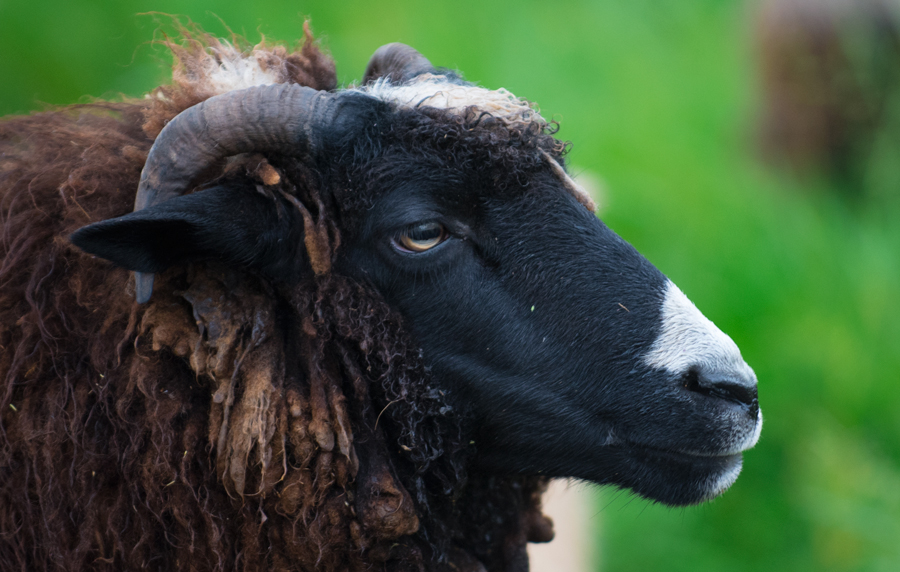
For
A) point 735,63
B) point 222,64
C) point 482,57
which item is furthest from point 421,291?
point 735,63

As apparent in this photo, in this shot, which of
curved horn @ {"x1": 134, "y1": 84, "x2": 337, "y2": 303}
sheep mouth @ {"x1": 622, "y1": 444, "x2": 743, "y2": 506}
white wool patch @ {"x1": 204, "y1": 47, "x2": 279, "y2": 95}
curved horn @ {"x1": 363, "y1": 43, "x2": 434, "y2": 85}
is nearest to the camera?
curved horn @ {"x1": 134, "y1": 84, "x2": 337, "y2": 303}

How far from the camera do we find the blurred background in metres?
4.62

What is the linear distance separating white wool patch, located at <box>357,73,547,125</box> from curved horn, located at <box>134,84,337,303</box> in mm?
332

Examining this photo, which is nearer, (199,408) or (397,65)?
(199,408)

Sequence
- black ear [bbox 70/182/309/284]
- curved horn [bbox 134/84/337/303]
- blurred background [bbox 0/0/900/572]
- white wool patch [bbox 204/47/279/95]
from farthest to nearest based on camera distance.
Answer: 1. blurred background [bbox 0/0/900/572]
2. white wool patch [bbox 204/47/279/95]
3. curved horn [bbox 134/84/337/303]
4. black ear [bbox 70/182/309/284]

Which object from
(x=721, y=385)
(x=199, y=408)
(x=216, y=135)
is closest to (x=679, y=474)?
(x=721, y=385)

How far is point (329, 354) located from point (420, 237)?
0.41 m

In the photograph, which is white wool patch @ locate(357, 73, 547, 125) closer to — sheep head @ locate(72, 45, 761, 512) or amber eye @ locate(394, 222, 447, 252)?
sheep head @ locate(72, 45, 761, 512)

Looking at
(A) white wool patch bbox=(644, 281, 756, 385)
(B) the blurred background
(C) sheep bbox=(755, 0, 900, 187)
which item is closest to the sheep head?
(A) white wool patch bbox=(644, 281, 756, 385)

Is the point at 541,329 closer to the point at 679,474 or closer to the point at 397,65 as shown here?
the point at 679,474

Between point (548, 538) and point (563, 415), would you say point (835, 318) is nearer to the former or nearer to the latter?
point (548, 538)

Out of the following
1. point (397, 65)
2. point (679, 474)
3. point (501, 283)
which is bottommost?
point (679, 474)

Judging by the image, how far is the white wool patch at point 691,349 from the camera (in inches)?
81.5

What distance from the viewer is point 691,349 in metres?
2.08
